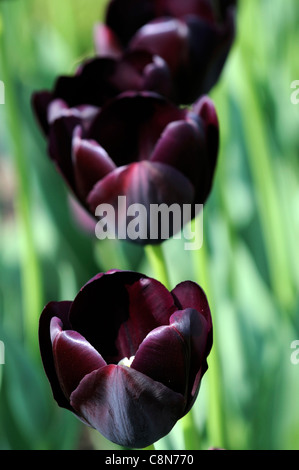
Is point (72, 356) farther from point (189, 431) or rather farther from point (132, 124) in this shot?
point (132, 124)

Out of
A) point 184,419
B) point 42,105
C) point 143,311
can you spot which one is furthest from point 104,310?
point 42,105

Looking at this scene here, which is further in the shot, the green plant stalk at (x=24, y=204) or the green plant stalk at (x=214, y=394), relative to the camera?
the green plant stalk at (x=24, y=204)

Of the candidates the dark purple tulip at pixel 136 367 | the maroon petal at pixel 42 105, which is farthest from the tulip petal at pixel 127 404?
the maroon petal at pixel 42 105

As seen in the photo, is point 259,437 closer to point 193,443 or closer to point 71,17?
point 193,443

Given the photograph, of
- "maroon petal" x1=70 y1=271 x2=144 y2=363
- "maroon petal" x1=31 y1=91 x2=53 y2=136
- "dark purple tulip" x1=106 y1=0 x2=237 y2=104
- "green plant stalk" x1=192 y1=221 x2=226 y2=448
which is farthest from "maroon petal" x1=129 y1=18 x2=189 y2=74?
"maroon petal" x1=70 y1=271 x2=144 y2=363

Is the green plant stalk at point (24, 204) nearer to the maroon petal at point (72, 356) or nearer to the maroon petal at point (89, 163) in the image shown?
the maroon petal at point (89, 163)

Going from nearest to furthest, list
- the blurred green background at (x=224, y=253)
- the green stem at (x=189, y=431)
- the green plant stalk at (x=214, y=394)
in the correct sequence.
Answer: the green stem at (x=189, y=431) < the green plant stalk at (x=214, y=394) < the blurred green background at (x=224, y=253)
